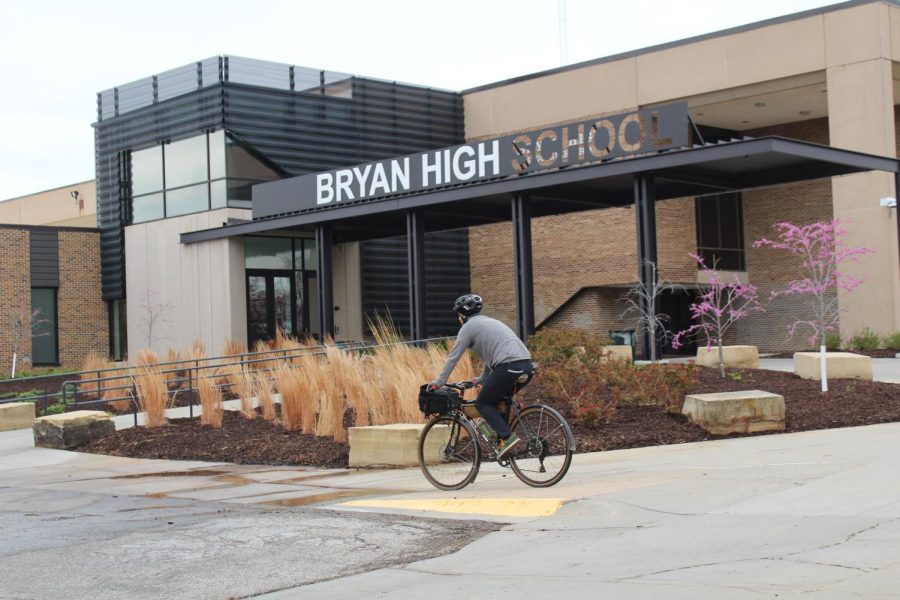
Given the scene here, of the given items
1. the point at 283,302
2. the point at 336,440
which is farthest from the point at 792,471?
the point at 283,302

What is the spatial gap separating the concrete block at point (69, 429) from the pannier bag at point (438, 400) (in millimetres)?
8432

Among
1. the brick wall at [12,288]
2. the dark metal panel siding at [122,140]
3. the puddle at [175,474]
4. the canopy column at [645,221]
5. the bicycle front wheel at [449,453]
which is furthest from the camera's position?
the brick wall at [12,288]

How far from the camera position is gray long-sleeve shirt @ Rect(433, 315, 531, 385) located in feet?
30.7

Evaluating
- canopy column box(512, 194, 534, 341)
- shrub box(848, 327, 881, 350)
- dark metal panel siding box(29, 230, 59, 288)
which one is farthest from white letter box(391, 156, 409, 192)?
dark metal panel siding box(29, 230, 59, 288)

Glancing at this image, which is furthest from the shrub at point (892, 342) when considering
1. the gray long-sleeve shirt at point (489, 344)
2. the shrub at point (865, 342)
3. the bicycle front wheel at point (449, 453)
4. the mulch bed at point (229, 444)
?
the gray long-sleeve shirt at point (489, 344)

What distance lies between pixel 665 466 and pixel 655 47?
27.5m

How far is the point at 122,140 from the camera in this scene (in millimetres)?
37125

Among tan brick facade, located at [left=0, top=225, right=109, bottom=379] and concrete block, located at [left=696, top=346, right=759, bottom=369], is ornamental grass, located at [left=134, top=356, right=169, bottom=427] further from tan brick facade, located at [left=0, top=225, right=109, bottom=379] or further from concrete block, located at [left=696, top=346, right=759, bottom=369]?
tan brick facade, located at [left=0, top=225, right=109, bottom=379]

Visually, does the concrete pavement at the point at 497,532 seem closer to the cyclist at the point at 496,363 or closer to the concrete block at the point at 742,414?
the cyclist at the point at 496,363

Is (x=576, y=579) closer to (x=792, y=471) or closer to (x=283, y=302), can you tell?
(x=792, y=471)

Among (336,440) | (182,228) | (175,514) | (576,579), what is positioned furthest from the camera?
(182,228)

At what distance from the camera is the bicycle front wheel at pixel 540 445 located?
934cm

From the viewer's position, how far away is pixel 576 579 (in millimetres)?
5891

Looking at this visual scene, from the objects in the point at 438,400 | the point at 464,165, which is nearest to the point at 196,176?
the point at 464,165
